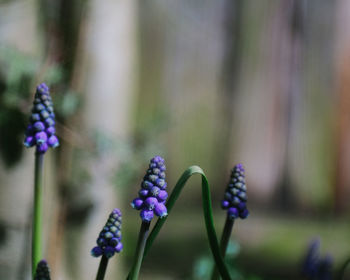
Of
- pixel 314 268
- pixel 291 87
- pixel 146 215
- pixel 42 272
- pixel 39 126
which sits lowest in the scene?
pixel 314 268

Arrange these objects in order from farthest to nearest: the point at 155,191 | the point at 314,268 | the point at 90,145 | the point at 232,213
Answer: the point at 90,145 < the point at 314,268 < the point at 232,213 < the point at 155,191

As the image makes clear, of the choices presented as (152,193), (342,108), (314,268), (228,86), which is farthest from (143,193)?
(342,108)

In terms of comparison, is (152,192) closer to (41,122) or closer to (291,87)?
(41,122)

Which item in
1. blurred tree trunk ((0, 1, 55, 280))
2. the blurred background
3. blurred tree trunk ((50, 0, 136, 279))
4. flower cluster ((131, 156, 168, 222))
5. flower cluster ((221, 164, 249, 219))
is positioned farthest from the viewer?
the blurred background

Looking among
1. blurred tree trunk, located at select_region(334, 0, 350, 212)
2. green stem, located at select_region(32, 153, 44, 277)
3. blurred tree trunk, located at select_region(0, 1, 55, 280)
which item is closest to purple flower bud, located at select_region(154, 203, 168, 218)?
green stem, located at select_region(32, 153, 44, 277)

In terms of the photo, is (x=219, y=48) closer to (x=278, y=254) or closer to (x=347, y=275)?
(x=278, y=254)

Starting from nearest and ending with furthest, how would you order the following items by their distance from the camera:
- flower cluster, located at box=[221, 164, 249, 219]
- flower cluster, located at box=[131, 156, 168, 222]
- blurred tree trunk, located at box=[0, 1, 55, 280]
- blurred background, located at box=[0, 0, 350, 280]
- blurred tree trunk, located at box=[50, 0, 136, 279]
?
flower cluster, located at box=[131, 156, 168, 222], flower cluster, located at box=[221, 164, 249, 219], blurred tree trunk, located at box=[0, 1, 55, 280], blurred tree trunk, located at box=[50, 0, 136, 279], blurred background, located at box=[0, 0, 350, 280]

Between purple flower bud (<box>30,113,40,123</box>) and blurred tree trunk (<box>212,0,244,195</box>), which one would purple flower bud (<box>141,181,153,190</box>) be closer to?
purple flower bud (<box>30,113,40,123</box>)
